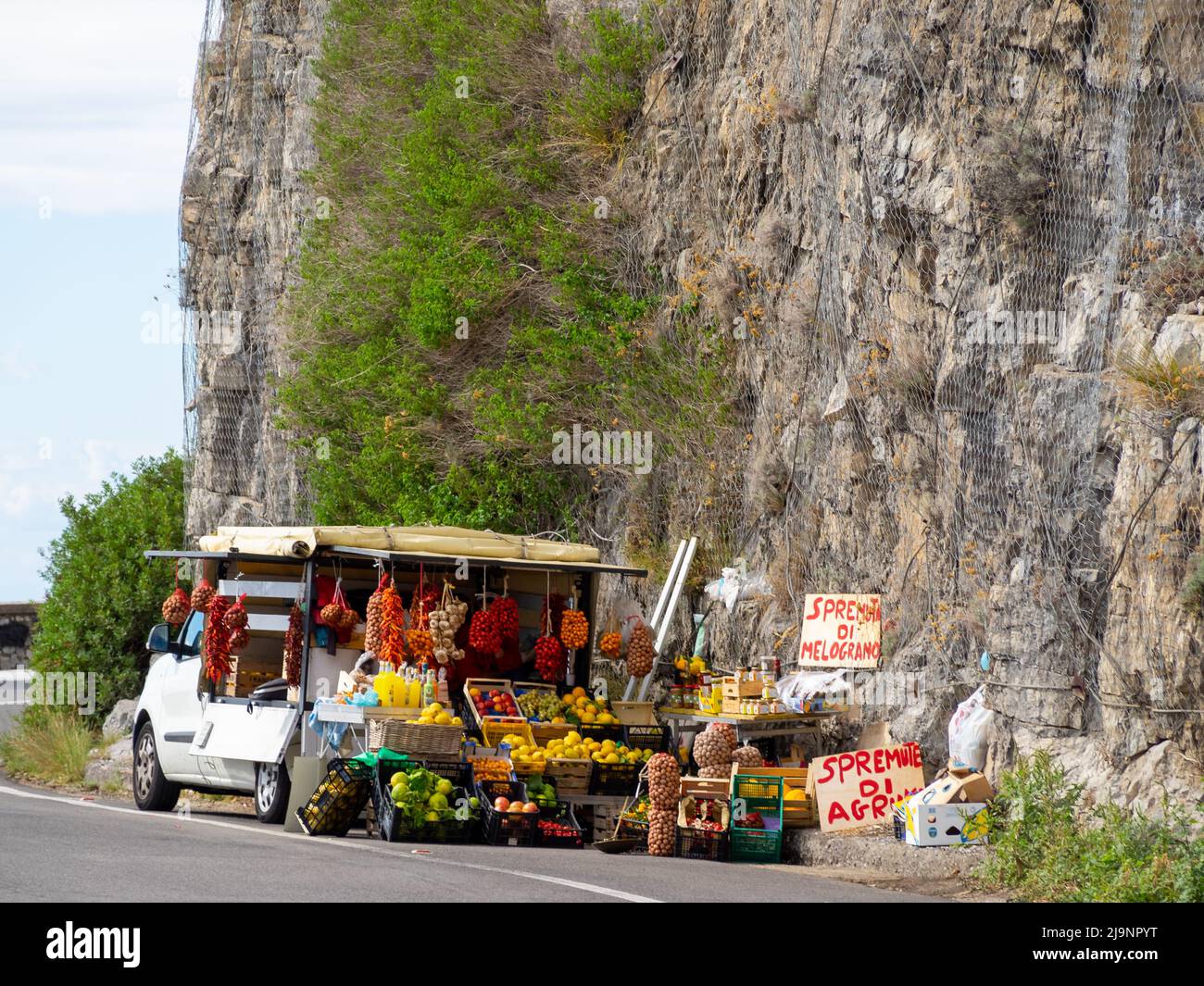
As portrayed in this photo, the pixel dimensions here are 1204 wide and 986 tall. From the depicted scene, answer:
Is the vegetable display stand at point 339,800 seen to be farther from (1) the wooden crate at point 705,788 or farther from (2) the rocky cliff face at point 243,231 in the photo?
(2) the rocky cliff face at point 243,231

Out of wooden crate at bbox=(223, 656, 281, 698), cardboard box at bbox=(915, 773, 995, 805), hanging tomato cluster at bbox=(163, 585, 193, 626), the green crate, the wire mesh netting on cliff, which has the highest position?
the wire mesh netting on cliff

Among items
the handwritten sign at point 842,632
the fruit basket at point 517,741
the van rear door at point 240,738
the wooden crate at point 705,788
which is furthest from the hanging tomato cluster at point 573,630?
the van rear door at point 240,738

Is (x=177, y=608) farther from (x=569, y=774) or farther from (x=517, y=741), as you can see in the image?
(x=569, y=774)

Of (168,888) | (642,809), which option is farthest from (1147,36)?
(168,888)

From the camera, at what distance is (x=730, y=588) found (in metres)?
16.8

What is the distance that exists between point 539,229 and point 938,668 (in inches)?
382

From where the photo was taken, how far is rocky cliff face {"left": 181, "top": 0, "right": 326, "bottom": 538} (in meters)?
27.5

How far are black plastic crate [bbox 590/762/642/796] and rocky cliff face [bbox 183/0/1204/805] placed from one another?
7.86 feet

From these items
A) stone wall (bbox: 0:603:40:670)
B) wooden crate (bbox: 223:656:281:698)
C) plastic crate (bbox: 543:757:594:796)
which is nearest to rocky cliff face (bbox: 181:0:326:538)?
stone wall (bbox: 0:603:40:670)

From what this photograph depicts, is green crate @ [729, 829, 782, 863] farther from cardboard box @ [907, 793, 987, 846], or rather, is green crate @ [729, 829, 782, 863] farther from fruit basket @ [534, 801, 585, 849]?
fruit basket @ [534, 801, 585, 849]

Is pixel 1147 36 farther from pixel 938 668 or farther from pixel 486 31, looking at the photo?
pixel 486 31

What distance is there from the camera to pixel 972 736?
40.6 feet

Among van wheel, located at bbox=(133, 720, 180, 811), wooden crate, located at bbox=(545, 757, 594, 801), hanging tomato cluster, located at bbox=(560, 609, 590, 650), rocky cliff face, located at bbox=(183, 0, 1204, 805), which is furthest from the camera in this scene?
van wheel, located at bbox=(133, 720, 180, 811)

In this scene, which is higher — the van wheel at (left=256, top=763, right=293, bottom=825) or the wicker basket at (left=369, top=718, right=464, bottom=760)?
the wicker basket at (left=369, top=718, right=464, bottom=760)
